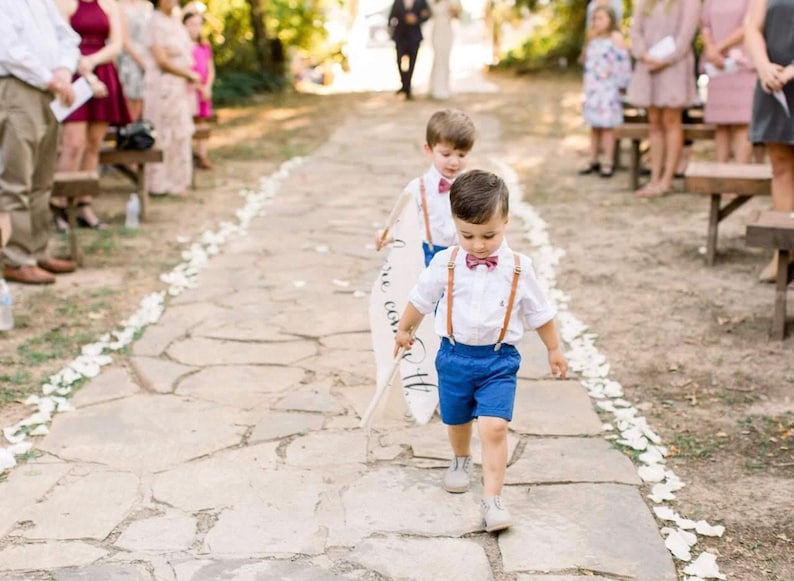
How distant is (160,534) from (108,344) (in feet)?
7.12

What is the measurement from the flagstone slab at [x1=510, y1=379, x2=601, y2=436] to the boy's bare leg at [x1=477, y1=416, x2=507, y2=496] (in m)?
0.84

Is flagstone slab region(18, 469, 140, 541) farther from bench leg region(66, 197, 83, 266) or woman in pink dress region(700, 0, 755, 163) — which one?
woman in pink dress region(700, 0, 755, 163)

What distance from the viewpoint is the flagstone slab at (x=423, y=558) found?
3.14m

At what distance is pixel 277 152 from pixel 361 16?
62.3ft

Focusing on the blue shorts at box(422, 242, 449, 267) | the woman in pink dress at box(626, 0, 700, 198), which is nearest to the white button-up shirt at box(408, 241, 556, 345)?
the blue shorts at box(422, 242, 449, 267)

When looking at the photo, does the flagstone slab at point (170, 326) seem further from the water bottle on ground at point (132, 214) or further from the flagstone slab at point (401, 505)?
the water bottle on ground at point (132, 214)

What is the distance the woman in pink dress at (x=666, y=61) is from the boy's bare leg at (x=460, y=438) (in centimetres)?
576

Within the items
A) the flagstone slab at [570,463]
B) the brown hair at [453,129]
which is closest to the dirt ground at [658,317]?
the flagstone slab at [570,463]

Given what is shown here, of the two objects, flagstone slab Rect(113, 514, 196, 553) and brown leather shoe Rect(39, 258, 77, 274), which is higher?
flagstone slab Rect(113, 514, 196, 553)

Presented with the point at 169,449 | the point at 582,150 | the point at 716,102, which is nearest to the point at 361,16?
the point at 582,150

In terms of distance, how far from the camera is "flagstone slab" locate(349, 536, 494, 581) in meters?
3.14

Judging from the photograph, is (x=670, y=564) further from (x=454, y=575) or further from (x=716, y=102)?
(x=716, y=102)

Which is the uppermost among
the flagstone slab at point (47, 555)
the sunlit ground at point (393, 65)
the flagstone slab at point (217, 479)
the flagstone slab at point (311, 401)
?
the flagstone slab at point (47, 555)

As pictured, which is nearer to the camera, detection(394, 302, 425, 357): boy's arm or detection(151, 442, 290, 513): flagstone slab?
detection(394, 302, 425, 357): boy's arm
